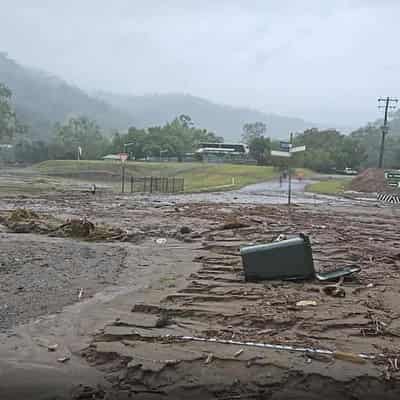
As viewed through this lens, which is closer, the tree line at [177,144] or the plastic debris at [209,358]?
the plastic debris at [209,358]

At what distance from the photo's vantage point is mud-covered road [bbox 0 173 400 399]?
5984 mm

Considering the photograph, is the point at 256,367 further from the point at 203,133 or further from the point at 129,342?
the point at 203,133

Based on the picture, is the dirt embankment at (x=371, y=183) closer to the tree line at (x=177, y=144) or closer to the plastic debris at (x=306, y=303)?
the tree line at (x=177, y=144)

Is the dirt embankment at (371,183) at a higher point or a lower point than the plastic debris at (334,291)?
lower

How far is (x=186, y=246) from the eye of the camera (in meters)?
15.3

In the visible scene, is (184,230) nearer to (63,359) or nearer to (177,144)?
(63,359)

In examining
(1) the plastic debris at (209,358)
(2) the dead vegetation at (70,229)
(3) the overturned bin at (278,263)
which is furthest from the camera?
(2) the dead vegetation at (70,229)

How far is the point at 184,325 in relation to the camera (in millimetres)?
7812

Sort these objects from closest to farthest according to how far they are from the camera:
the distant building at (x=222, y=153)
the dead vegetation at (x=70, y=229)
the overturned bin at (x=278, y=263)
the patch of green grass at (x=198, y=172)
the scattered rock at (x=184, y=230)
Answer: the overturned bin at (x=278, y=263) → the dead vegetation at (x=70, y=229) → the scattered rock at (x=184, y=230) → the patch of green grass at (x=198, y=172) → the distant building at (x=222, y=153)

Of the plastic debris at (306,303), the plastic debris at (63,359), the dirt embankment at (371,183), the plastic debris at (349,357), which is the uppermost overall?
the plastic debris at (349,357)

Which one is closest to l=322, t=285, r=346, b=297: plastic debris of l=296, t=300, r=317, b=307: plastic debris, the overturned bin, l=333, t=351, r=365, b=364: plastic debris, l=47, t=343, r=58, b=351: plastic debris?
the overturned bin

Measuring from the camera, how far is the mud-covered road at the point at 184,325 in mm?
5984

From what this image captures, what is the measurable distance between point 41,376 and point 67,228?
1141cm

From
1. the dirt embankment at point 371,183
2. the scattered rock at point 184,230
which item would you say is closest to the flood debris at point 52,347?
the scattered rock at point 184,230
